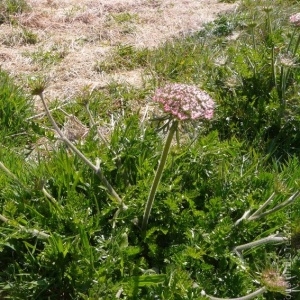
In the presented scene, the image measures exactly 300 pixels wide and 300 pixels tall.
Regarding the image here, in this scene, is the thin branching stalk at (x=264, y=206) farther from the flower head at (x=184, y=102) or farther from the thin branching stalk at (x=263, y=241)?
the flower head at (x=184, y=102)

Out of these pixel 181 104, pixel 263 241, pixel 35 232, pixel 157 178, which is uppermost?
pixel 181 104

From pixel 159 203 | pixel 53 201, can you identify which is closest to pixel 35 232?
pixel 53 201

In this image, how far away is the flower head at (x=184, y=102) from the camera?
1.70 m

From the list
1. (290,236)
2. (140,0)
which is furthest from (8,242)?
(140,0)

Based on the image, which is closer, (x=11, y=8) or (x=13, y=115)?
(x=13, y=115)

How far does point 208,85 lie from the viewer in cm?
344

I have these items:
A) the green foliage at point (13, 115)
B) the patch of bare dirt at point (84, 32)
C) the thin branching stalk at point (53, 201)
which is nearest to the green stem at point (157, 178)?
the thin branching stalk at point (53, 201)

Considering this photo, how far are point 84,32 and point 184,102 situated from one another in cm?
320

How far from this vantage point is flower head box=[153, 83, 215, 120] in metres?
1.70

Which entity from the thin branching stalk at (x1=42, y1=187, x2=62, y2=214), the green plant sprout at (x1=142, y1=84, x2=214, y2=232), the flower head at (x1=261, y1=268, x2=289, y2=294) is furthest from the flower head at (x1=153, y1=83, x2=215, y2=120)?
the thin branching stalk at (x1=42, y1=187, x2=62, y2=214)

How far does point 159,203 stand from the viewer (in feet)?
7.50

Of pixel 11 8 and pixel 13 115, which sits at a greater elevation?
pixel 11 8

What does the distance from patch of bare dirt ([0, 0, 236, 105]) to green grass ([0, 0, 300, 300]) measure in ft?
2.44

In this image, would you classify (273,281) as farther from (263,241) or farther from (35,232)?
(35,232)
